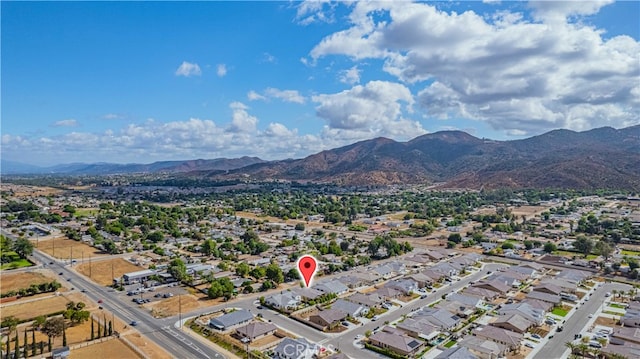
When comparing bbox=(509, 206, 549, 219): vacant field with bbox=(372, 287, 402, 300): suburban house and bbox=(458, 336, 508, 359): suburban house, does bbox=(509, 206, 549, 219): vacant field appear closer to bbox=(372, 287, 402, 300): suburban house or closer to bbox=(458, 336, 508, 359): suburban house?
bbox=(372, 287, 402, 300): suburban house

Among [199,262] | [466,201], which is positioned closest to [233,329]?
[199,262]

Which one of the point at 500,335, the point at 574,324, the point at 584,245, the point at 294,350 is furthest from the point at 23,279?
the point at 584,245

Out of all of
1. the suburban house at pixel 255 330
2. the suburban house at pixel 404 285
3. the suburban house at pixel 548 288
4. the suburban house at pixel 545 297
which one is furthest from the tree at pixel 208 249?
the suburban house at pixel 548 288

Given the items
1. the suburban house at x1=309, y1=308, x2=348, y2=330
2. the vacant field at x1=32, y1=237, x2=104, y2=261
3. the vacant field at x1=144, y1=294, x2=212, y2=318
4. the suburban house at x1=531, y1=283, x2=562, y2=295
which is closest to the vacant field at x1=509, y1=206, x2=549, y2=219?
the suburban house at x1=531, y1=283, x2=562, y2=295

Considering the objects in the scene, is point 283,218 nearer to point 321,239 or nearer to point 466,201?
point 321,239

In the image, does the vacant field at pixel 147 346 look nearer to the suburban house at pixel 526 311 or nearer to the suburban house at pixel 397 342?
the suburban house at pixel 397 342

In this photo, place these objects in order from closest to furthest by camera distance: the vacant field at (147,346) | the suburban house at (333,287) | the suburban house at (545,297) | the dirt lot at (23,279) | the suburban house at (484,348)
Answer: the suburban house at (484,348) → the vacant field at (147,346) → the suburban house at (545,297) → the suburban house at (333,287) → the dirt lot at (23,279)

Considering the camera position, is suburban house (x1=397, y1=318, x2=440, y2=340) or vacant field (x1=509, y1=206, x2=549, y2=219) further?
vacant field (x1=509, y1=206, x2=549, y2=219)
